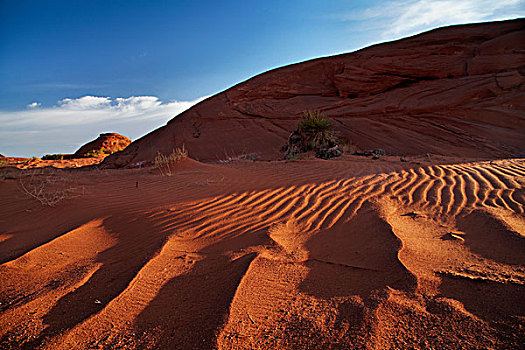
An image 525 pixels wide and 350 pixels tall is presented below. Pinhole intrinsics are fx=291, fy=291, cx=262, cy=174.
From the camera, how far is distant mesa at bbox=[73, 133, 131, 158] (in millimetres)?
21484

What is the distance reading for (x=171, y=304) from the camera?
194 centimetres

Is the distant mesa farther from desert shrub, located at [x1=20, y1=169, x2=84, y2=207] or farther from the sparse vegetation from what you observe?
desert shrub, located at [x1=20, y1=169, x2=84, y2=207]

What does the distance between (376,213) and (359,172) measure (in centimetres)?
213

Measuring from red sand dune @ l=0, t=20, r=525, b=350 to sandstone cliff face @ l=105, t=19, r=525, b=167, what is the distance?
6668 millimetres

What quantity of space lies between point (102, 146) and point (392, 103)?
66.4 ft

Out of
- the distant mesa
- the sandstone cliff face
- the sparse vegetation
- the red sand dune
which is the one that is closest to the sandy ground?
the red sand dune

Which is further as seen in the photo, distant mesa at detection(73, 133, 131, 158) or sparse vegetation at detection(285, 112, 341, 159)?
distant mesa at detection(73, 133, 131, 158)

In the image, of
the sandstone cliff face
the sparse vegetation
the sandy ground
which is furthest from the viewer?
the sandstone cliff face

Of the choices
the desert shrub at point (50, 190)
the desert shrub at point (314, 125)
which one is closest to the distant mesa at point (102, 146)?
the desert shrub at point (314, 125)

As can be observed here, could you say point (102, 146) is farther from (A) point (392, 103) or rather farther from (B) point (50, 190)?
(A) point (392, 103)

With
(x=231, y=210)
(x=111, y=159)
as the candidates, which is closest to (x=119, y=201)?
(x=231, y=210)

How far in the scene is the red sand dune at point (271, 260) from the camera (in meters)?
1.62

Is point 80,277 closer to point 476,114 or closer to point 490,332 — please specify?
point 490,332

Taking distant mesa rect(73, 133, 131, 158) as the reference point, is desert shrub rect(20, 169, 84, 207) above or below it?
below
